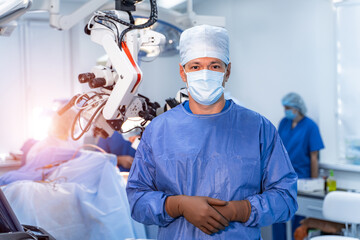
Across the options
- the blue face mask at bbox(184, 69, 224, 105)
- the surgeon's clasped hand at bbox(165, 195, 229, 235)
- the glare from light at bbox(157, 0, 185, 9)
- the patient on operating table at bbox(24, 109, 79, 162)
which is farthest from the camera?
the glare from light at bbox(157, 0, 185, 9)

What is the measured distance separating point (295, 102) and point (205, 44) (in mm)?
2586

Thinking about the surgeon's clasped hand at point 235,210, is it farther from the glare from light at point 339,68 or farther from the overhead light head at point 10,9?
the glare from light at point 339,68

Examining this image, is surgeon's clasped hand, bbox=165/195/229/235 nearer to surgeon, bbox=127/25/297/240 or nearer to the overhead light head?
surgeon, bbox=127/25/297/240

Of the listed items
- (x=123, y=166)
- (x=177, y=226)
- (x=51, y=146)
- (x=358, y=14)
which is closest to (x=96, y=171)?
(x=51, y=146)

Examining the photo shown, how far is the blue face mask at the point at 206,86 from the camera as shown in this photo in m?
1.58

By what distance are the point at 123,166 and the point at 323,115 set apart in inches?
71.5

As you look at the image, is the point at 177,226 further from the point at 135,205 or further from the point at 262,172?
the point at 262,172

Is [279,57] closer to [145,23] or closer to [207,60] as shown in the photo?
[145,23]

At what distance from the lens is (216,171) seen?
61.3 inches

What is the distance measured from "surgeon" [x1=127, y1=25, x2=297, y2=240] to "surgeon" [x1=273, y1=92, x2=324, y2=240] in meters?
2.45

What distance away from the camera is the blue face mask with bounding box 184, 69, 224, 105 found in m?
1.58

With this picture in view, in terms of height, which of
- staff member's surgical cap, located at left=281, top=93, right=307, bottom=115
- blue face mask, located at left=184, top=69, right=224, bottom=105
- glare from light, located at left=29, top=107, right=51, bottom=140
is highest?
blue face mask, located at left=184, top=69, right=224, bottom=105

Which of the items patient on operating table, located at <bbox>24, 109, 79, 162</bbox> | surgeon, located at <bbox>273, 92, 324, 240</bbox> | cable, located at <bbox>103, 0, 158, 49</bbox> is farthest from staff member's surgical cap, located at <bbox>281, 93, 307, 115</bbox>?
cable, located at <bbox>103, 0, 158, 49</bbox>

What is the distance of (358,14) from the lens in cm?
380
